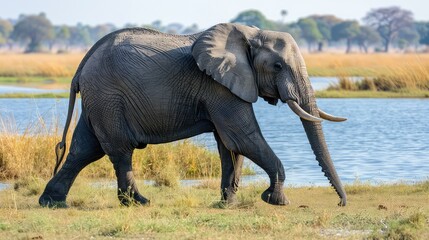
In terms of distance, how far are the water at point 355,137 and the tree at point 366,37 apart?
77.7m

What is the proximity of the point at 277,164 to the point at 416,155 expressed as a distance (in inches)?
273

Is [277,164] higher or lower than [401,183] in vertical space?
higher

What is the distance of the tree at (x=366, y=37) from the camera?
10656cm

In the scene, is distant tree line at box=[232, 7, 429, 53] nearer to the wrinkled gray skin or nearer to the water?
the water

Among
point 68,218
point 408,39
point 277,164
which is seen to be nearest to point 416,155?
point 277,164

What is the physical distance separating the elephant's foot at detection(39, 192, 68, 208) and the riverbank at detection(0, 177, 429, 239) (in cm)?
12

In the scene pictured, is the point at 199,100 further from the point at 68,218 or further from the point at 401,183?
Result: the point at 401,183

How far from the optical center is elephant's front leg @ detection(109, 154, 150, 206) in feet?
35.1

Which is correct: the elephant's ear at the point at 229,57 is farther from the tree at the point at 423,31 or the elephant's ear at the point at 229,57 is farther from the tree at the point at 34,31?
the tree at the point at 34,31

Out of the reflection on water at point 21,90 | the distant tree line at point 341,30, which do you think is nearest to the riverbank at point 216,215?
the reflection on water at point 21,90

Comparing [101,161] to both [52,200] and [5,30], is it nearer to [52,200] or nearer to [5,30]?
[52,200]

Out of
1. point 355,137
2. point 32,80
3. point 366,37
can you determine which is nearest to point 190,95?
point 355,137

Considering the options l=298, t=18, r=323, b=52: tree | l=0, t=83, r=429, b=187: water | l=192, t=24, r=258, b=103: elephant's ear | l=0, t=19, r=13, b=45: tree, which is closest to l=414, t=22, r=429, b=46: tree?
l=298, t=18, r=323, b=52: tree

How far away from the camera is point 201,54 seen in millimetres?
10336
